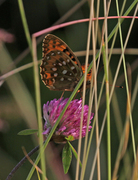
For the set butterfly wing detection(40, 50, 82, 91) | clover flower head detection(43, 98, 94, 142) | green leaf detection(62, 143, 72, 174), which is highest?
butterfly wing detection(40, 50, 82, 91)

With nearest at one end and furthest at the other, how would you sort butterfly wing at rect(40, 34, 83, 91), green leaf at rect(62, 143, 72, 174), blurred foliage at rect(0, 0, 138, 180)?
green leaf at rect(62, 143, 72, 174), butterfly wing at rect(40, 34, 83, 91), blurred foliage at rect(0, 0, 138, 180)

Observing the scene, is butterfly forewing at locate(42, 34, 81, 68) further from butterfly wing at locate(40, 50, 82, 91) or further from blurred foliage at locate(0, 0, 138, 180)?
blurred foliage at locate(0, 0, 138, 180)

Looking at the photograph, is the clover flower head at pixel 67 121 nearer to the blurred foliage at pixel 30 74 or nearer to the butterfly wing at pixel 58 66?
the butterfly wing at pixel 58 66

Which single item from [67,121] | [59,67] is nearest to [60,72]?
[59,67]

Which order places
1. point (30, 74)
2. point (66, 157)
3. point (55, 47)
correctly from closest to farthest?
point (66, 157), point (55, 47), point (30, 74)

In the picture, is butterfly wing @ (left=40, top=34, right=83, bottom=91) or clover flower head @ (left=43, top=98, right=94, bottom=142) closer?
clover flower head @ (left=43, top=98, right=94, bottom=142)

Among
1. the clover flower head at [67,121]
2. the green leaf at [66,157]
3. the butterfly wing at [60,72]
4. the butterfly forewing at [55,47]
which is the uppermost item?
the butterfly forewing at [55,47]

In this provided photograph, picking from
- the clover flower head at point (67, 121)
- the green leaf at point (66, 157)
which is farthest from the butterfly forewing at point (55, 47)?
the green leaf at point (66, 157)

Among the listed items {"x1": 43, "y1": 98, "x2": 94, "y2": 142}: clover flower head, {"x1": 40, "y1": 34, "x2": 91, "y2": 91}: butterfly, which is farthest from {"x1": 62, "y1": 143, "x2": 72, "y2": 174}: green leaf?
{"x1": 40, "y1": 34, "x2": 91, "y2": 91}: butterfly

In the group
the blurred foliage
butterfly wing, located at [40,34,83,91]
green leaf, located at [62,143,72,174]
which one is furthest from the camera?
the blurred foliage

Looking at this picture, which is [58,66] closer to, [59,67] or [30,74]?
[59,67]
